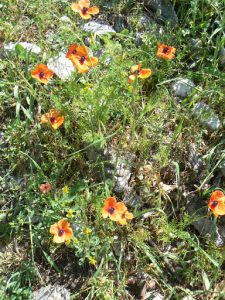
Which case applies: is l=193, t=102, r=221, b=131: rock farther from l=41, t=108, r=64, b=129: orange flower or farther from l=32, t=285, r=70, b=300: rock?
l=32, t=285, r=70, b=300: rock

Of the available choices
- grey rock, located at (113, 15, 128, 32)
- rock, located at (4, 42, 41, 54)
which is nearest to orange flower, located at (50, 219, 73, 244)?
rock, located at (4, 42, 41, 54)

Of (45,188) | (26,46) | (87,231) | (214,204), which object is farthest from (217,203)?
(26,46)

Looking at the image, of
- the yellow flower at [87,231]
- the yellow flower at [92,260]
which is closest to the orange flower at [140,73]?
the yellow flower at [87,231]

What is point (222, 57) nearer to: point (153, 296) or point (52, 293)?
point (153, 296)

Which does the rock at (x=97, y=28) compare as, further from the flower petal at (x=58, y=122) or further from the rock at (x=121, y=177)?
the rock at (x=121, y=177)

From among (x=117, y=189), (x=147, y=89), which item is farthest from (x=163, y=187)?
(x=147, y=89)
